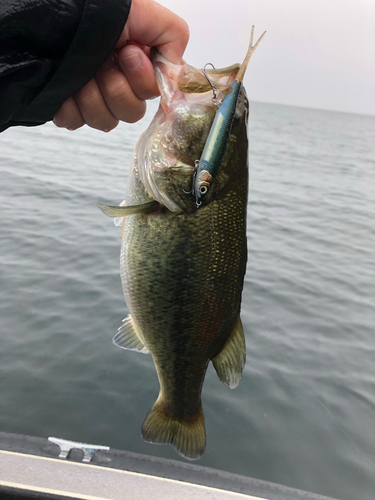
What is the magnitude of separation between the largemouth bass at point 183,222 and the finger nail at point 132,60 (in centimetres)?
9

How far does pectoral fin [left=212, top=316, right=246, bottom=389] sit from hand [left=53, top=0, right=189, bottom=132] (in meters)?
1.03

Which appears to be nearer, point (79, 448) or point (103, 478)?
point (103, 478)

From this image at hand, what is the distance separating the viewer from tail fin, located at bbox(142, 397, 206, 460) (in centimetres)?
190

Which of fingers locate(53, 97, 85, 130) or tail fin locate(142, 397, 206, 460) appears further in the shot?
tail fin locate(142, 397, 206, 460)

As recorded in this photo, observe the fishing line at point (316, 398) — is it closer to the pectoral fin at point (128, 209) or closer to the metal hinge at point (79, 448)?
the metal hinge at point (79, 448)

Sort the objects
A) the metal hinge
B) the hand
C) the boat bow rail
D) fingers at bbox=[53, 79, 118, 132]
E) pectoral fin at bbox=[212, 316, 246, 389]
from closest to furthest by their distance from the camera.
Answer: the hand → fingers at bbox=[53, 79, 118, 132] → pectoral fin at bbox=[212, 316, 246, 389] → the boat bow rail → the metal hinge

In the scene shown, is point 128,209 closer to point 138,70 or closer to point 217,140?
point 217,140

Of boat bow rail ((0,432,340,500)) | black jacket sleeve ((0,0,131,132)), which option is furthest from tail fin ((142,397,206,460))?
black jacket sleeve ((0,0,131,132))

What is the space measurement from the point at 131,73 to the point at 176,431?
1573mm

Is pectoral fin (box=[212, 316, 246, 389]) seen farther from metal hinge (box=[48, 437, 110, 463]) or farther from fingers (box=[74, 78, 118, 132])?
metal hinge (box=[48, 437, 110, 463])

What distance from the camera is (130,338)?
190 cm

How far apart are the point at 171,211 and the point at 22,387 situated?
3517 mm

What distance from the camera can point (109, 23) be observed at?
1263mm

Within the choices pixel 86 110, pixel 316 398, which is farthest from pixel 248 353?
pixel 86 110
